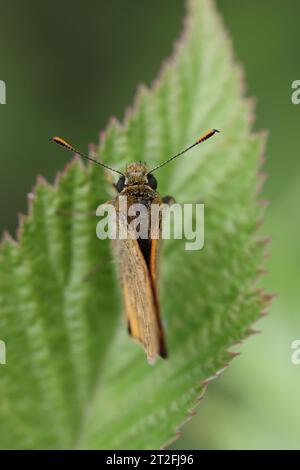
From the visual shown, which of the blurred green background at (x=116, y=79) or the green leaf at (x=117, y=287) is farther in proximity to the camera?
the blurred green background at (x=116, y=79)

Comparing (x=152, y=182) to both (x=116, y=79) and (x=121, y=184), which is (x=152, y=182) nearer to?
(x=121, y=184)

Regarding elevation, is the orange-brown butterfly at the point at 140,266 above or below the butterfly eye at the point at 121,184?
below

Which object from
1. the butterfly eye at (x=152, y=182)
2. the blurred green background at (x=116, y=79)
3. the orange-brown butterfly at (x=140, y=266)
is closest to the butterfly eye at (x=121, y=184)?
the orange-brown butterfly at (x=140, y=266)

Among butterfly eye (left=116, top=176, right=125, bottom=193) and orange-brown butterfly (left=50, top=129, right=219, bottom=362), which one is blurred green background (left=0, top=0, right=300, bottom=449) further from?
butterfly eye (left=116, top=176, right=125, bottom=193)

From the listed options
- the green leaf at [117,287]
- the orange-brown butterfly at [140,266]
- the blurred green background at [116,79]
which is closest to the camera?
the orange-brown butterfly at [140,266]

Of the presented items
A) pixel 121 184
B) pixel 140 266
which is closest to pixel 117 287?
pixel 140 266

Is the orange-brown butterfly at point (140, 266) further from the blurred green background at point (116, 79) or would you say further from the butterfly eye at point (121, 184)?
the blurred green background at point (116, 79)

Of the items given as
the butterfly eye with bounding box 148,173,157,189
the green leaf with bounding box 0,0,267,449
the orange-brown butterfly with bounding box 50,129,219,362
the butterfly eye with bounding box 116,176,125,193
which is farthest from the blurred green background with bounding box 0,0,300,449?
the butterfly eye with bounding box 116,176,125,193
